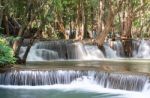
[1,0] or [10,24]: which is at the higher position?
[1,0]

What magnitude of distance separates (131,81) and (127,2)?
614 inches

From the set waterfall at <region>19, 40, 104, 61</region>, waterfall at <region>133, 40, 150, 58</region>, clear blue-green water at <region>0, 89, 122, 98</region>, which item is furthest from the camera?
waterfall at <region>133, 40, 150, 58</region>

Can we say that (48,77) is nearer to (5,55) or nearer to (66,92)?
(66,92)

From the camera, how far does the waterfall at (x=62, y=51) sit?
22.9 meters

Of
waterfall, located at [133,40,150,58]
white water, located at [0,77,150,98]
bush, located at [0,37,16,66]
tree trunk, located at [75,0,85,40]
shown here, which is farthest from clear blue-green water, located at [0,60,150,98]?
tree trunk, located at [75,0,85,40]

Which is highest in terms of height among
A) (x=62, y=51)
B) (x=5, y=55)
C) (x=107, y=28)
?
(x=5, y=55)

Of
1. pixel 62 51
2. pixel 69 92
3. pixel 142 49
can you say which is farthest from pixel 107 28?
pixel 69 92

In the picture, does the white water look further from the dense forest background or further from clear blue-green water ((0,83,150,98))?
the dense forest background

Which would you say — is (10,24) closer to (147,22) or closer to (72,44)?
(72,44)

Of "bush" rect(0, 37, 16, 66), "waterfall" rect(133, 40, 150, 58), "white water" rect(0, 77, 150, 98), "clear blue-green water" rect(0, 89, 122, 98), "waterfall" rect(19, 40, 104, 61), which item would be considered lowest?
"waterfall" rect(133, 40, 150, 58)

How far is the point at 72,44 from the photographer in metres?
24.4

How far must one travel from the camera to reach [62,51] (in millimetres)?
23734

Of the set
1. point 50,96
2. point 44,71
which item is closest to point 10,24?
point 44,71

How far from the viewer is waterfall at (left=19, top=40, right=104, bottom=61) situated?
22922 mm
